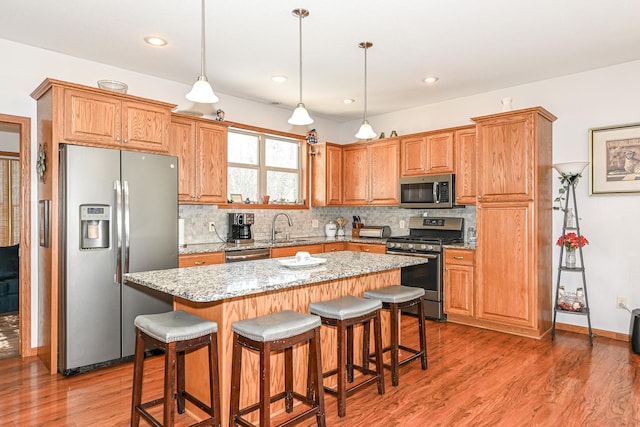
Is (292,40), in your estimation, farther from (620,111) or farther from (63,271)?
(620,111)

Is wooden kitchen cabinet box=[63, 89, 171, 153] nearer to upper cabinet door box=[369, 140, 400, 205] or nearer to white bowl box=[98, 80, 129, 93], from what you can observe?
white bowl box=[98, 80, 129, 93]

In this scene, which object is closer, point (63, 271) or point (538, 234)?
point (63, 271)

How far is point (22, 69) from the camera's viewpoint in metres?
3.55

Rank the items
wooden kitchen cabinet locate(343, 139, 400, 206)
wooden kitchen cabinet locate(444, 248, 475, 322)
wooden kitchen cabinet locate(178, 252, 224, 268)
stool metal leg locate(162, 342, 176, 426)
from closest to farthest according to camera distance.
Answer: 1. stool metal leg locate(162, 342, 176, 426)
2. wooden kitchen cabinet locate(178, 252, 224, 268)
3. wooden kitchen cabinet locate(444, 248, 475, 322)
4. wooden kitchen cabinet locate(343, 139, 400, 206)

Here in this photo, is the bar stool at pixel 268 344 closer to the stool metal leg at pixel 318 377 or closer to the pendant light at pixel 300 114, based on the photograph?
the stool metal leg at pixel 318 377

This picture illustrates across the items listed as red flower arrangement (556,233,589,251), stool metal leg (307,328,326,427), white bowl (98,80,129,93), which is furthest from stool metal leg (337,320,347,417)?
red flower arrangement (556,233,589,251)

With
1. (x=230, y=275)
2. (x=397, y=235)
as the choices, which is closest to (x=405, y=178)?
(x=397, y=235)

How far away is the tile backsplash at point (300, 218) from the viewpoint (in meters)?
4.73

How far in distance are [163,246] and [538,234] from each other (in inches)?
140

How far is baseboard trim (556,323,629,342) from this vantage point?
13.1 ft

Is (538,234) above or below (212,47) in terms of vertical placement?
below

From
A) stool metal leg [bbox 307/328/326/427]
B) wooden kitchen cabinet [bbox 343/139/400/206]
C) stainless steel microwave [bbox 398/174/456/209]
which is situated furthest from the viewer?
wooden kitchen cabinet [bbox 343/139/400/206]

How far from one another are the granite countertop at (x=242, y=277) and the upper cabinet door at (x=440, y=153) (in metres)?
2.22

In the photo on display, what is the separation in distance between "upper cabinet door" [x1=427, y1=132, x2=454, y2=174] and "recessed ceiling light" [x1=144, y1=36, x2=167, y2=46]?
10.4ft
